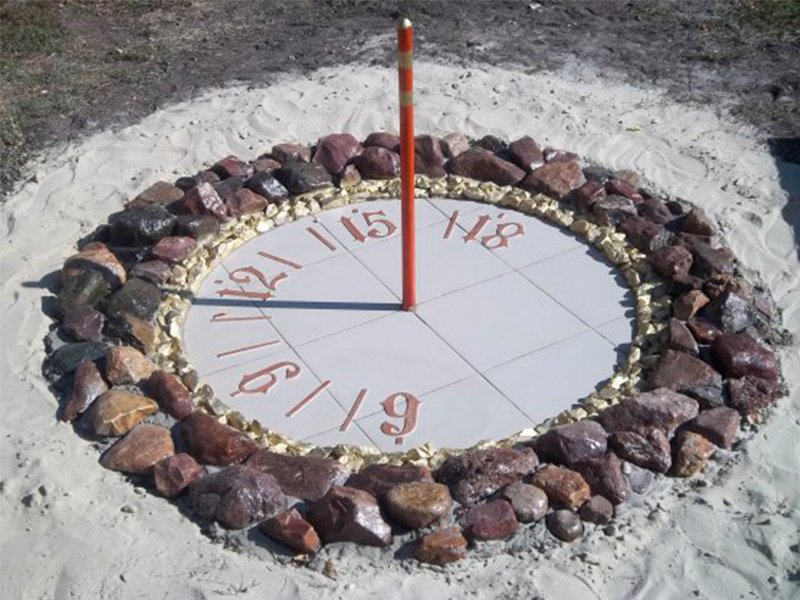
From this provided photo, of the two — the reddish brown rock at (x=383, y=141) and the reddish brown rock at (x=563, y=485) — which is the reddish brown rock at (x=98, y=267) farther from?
the reddish brown rock at (x=563, y=485)

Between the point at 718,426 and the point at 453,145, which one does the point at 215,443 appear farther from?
the point at 453,145

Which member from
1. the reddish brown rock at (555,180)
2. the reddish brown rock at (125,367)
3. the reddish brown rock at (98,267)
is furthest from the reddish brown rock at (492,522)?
the reddish brown rock at (555,180)

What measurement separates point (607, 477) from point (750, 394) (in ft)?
2.82

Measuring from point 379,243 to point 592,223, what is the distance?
112cm

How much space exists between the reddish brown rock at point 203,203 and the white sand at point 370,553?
516 mm

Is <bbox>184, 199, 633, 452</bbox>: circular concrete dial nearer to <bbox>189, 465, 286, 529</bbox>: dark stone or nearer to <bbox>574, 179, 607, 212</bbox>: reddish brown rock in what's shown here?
<bbox>574, 179, 607, 212</bbox>: reddish brown rock

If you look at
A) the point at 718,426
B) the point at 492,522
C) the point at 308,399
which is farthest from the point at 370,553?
the point at 718,426

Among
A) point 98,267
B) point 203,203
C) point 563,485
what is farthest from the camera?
point 203,203

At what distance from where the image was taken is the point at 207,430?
520 centimetres

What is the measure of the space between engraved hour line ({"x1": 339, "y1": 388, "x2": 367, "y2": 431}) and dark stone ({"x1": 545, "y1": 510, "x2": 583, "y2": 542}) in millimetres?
991

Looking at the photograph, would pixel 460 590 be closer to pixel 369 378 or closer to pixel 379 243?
pixel 369 378

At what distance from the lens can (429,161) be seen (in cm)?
702

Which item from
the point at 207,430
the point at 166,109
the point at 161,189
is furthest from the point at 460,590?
the point at 166,109

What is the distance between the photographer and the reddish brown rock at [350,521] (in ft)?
15.5
